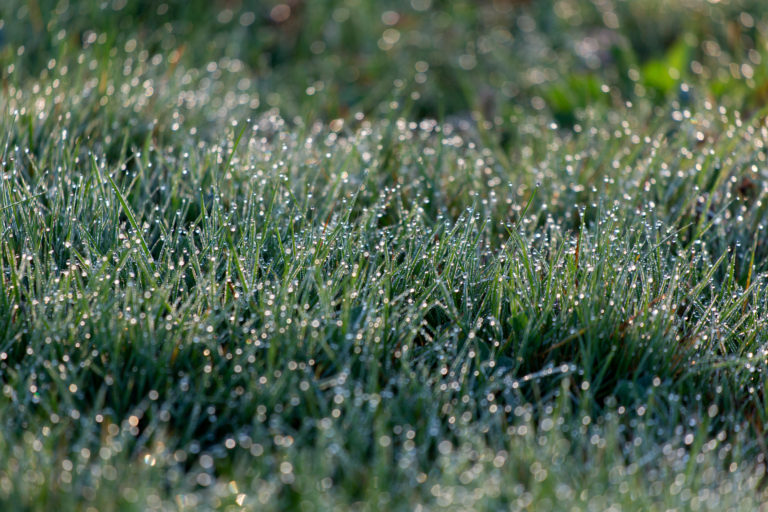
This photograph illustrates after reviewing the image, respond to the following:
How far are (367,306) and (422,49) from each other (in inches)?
101

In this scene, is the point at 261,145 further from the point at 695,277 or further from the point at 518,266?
the point at 695,277

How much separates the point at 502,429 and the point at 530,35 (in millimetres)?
3124

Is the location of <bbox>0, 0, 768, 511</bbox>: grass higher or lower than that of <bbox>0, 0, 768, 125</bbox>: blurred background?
lower

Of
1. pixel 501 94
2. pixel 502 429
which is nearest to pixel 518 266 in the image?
pixel 502 429

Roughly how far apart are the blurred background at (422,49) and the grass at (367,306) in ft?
0.55

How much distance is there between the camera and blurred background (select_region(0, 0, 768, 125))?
3201 mm

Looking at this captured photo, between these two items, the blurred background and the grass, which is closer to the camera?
the grass

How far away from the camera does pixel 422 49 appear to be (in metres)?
3.98

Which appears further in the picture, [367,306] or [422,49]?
[422,49]

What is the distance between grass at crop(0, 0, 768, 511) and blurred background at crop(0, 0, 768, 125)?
0.55 ft

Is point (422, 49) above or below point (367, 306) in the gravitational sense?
above

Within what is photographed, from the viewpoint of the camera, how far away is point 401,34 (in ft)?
13.5

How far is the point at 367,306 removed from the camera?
1722mm

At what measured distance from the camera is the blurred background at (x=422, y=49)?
320 centimetres
